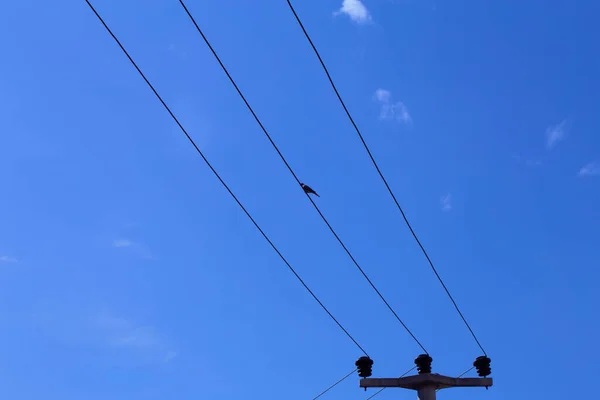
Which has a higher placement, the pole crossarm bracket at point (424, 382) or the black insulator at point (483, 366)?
the black insulator at point (483, 366)

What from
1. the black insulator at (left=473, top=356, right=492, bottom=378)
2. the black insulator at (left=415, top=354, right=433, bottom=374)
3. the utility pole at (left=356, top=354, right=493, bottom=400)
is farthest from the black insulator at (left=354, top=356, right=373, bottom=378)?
the black insulator at (left=473, top=356, right=492, bottom=378)

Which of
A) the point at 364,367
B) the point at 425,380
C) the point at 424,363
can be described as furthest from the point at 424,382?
the point at 364,367

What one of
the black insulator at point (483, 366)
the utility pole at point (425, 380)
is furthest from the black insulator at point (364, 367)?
the black insulator at point (483, 366)

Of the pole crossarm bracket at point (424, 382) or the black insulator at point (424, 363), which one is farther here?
the black insulator at point (424, 363)

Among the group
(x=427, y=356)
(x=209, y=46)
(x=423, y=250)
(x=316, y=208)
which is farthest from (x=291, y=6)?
(x=427, y=356)

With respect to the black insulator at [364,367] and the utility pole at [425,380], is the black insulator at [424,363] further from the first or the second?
the black insulator at [364,367]

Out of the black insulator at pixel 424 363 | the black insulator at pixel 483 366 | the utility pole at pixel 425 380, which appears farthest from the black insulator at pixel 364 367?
the black insulator at pixel 483 366

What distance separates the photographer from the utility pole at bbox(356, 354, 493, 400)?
567 inches

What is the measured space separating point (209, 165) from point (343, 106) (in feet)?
6.31

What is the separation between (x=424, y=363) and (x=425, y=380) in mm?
354

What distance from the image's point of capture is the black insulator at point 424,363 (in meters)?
14.5

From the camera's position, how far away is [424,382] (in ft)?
47.2

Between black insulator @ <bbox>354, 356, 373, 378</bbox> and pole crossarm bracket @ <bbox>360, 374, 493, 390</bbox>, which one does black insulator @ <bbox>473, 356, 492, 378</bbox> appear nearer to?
pole crossarm bracket @ <bbox>360, 374, 493, 390</bbox>

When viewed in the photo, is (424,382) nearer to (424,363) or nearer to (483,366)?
(424,363)
